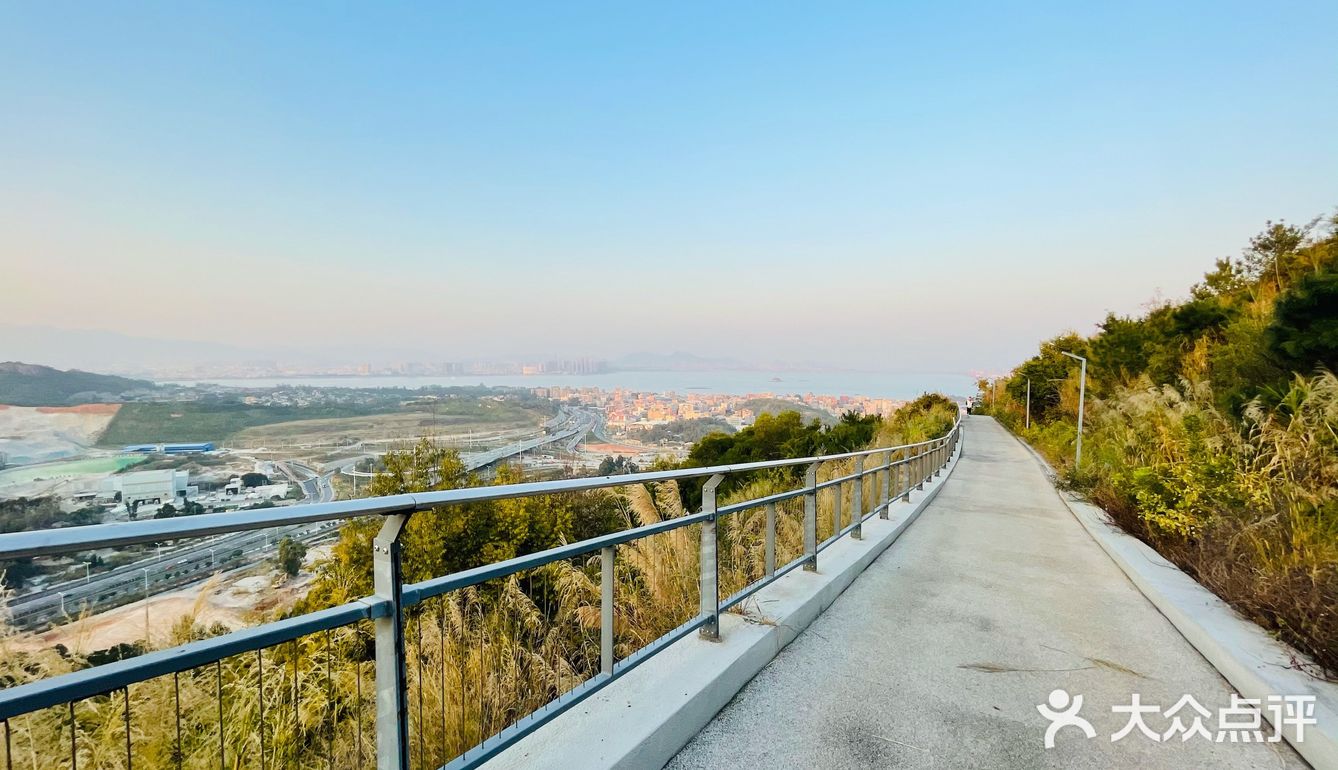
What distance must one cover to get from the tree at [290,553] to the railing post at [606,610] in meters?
2.91

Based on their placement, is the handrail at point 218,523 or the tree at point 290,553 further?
the tree at point 290,553

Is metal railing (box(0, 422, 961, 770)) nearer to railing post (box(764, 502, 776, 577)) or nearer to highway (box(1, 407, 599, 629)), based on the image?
highway (box(1, 407, 599, 629))

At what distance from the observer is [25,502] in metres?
10.3

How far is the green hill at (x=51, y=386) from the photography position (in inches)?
765

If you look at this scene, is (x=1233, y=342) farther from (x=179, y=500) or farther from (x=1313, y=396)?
(x=179, y=500)

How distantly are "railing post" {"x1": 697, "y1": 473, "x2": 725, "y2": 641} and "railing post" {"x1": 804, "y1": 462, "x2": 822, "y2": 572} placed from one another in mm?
1368

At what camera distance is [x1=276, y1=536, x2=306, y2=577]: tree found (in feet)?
14.2

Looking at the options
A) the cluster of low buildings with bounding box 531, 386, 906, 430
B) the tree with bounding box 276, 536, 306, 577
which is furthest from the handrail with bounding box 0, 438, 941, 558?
the cluster of low buildings with bounding box 531, 386, 906, 430

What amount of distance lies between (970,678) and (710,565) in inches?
70.9

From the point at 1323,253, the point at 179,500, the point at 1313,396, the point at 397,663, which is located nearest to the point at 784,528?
the point at 1313,396

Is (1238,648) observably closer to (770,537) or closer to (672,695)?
(770,537)

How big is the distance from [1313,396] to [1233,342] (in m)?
7.45

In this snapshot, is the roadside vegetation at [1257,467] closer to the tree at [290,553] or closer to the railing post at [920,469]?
the railing post at [920,469]

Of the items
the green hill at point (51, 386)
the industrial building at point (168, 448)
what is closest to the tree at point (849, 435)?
the industrial building at point (168, 448)
